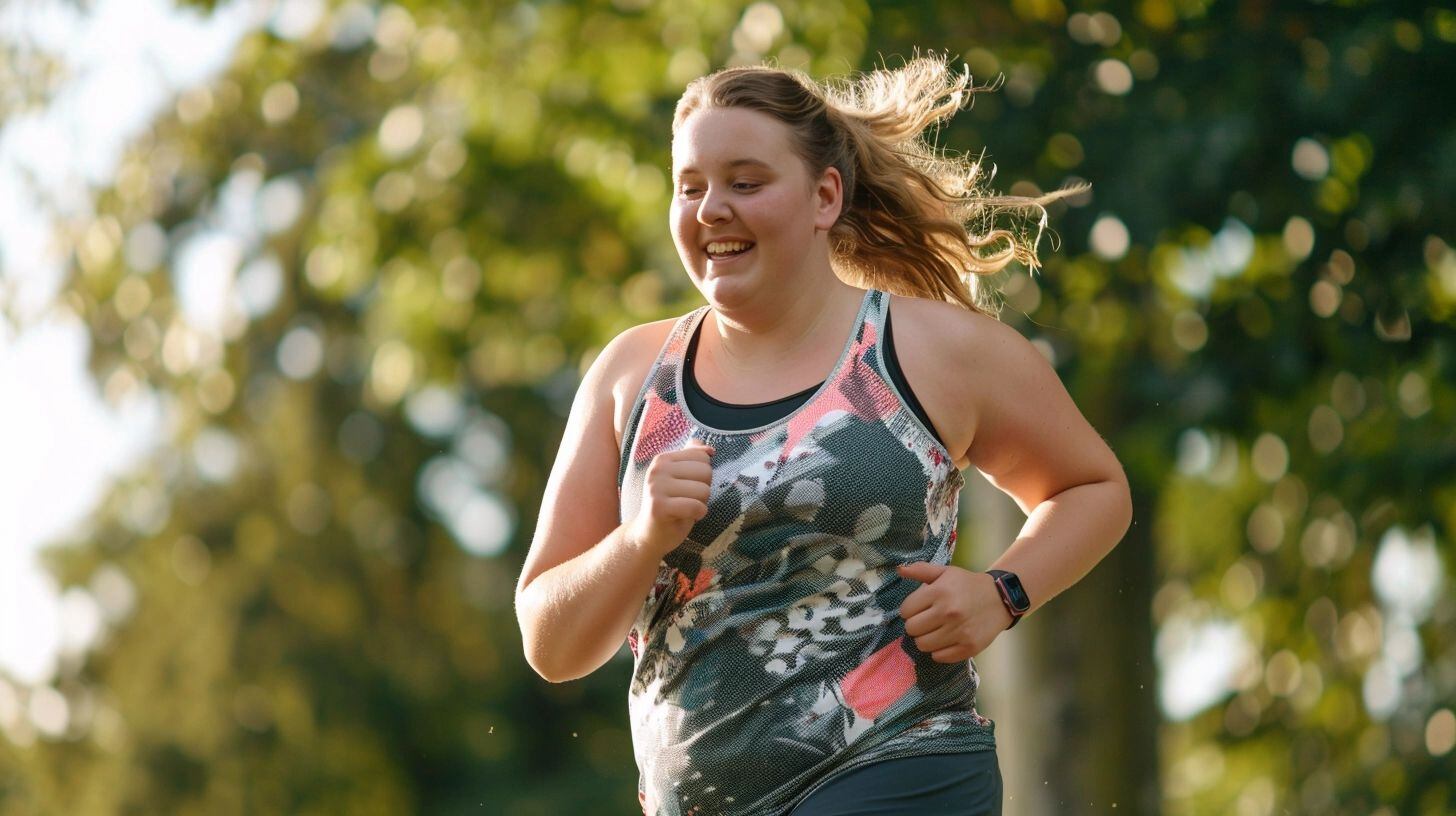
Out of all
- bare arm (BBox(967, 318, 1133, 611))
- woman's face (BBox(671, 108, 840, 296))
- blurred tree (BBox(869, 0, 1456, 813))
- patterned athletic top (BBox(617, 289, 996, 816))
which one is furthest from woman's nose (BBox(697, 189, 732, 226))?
blurred tree (BBox(869, 0, 1456, 813))

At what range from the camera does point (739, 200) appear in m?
2.92

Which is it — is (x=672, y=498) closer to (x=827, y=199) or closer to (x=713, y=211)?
(x=713, y=211)

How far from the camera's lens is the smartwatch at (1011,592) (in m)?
2.90

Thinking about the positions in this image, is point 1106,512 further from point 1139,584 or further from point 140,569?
point 140,569

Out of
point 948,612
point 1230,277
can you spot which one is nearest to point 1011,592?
point 948,612

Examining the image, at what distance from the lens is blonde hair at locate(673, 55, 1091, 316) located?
121 inches

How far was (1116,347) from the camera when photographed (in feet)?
23.0

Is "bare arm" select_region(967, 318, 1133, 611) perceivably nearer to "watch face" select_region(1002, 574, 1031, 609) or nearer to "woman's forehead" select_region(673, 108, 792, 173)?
"watch face" select_region(1002, 574, 1031, 609)

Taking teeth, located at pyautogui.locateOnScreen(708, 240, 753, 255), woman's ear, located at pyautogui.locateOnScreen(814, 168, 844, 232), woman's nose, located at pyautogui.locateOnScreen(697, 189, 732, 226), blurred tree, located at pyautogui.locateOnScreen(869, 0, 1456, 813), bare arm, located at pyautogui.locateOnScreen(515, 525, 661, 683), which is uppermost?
woman's nose, located at pyautogui.locateOnScreen(697, 189, 732, 226)

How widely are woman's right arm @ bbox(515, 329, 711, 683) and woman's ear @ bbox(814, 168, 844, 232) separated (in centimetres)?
35

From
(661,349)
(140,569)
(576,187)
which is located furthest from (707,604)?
(140,569)

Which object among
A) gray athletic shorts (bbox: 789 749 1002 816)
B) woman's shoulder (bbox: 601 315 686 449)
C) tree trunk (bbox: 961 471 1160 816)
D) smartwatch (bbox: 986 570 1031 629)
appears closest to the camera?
gray athletic shorts (bbox: 789 749 1002 816)

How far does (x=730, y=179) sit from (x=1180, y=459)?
4043 mm

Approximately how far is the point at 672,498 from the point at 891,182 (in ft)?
2.78
